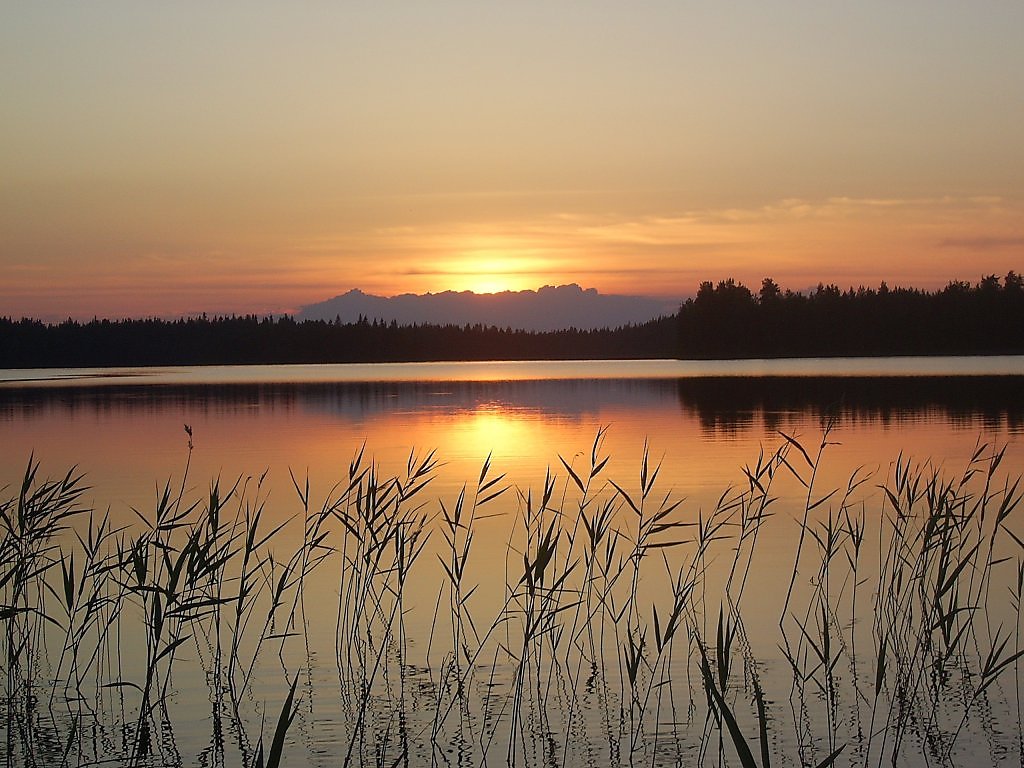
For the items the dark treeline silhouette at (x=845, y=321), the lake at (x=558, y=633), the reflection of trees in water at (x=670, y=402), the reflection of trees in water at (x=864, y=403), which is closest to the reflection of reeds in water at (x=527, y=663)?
the lake at (x=558, y=633)

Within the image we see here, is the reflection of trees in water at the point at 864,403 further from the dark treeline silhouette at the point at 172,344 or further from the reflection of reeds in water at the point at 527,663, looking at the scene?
the dark treeline silhouette at the point at 172,344

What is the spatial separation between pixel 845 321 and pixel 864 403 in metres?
106

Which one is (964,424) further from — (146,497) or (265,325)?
(265,325)

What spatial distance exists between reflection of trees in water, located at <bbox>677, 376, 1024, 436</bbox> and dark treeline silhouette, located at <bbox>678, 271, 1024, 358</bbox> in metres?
80.0

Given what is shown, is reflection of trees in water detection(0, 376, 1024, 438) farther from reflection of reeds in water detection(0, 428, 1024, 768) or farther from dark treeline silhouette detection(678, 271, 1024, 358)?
dark treeline silhouette detection(678, 271, 1024, 358)

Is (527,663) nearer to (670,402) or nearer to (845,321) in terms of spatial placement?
(670,402)

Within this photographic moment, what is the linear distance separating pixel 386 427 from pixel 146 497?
593 inches

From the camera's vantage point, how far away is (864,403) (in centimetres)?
3853

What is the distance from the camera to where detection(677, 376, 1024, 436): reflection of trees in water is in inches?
1195

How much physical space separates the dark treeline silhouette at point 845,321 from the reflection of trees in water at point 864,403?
3151 inches

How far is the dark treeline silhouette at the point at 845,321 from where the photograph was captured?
13200 cm

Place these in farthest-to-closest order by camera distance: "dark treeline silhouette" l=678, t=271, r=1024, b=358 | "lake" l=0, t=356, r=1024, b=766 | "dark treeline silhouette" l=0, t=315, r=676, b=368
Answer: "dark treeline silhouette" l=0, t=315, r=676, b=368, "dark treeline silhouette" l=678, t=271, r=1024, b=358, "lake" l=0, t=356, r=1024, b=766

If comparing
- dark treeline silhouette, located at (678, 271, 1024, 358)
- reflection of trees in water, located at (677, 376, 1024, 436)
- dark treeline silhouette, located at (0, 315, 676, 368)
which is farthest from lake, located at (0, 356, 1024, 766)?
dark treeline silhouette, located at (0, 315, 676, 368)

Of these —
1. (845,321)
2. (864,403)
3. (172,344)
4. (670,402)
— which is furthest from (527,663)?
(172,344)
